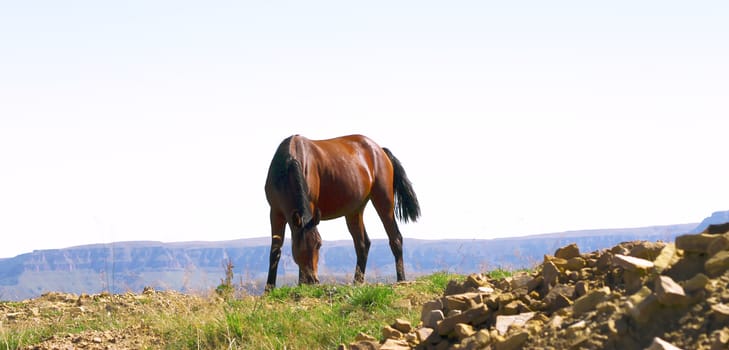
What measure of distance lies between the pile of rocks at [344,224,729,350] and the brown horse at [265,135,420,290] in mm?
6349

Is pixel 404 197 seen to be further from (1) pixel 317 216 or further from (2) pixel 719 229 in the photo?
(2) pixel 719 229

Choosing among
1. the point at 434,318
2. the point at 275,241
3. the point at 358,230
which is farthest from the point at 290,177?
the point at 434,318

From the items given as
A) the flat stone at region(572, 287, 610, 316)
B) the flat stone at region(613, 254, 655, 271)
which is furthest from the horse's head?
the flat stone at region(572, 287, 610, 316)

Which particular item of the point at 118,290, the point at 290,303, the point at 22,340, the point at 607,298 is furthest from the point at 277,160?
the point at 607,298

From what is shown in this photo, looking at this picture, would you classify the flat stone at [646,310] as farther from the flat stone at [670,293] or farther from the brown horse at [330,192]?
the brown horse at [330,192]

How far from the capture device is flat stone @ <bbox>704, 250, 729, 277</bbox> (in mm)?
5211

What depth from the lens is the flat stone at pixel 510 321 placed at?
561cm

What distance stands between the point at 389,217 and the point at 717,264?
1149cm

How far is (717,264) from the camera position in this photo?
5234mm

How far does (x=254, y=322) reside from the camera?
848 centimetres

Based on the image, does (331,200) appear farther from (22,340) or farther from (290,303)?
(22,340)

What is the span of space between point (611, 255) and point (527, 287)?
58 cm

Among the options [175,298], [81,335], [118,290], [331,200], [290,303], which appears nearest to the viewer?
[81,335]

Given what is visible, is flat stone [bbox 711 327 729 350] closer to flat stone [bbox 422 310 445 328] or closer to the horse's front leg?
flat stone [bbox 422 310 445 328]
